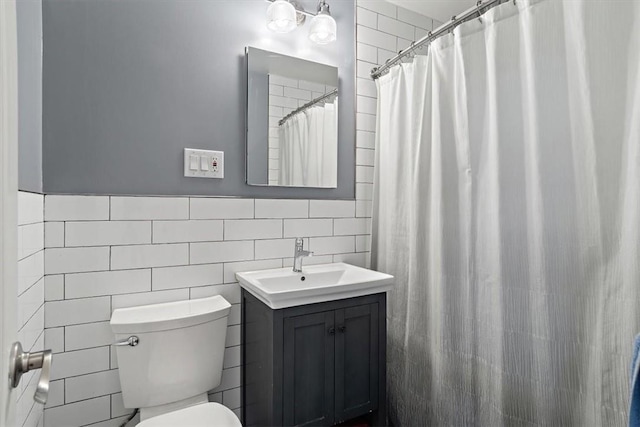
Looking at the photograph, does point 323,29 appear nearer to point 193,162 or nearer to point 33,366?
point 193,162

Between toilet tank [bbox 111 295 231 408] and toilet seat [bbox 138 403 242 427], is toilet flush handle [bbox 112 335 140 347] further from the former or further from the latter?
toilet seat [bbox 138 403 242 427]

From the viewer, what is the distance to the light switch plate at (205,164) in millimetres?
1582

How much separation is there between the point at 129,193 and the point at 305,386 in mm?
1108

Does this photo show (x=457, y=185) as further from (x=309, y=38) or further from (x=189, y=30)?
(x=189, y=30)

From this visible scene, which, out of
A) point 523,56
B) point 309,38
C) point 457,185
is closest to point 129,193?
point 309,38

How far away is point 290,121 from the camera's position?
1.83 m

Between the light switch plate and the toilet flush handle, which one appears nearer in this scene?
the toilet flush handle

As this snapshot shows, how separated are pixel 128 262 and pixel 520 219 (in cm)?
160

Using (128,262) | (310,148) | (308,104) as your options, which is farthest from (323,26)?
(128,262)

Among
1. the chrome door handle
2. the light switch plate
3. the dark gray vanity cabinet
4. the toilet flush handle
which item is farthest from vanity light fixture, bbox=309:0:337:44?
the chrome door handle

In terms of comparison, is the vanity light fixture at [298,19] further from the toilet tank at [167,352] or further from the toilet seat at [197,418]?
the toilet seat at [197,418]

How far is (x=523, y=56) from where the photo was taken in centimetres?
123

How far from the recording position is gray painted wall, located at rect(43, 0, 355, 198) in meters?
1.37

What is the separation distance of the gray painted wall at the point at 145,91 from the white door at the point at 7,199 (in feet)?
3.36
